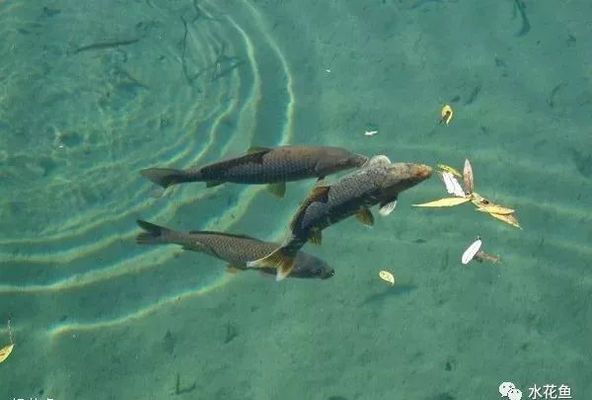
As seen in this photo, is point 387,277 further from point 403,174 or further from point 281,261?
point 403,174

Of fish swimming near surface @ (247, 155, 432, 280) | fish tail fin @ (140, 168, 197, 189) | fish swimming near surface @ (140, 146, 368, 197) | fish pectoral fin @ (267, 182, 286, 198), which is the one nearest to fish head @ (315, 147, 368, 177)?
fish swimming near surface @ (140, 146, 368, 197)

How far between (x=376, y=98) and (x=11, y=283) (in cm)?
346

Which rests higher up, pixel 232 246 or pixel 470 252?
pixel 232 246

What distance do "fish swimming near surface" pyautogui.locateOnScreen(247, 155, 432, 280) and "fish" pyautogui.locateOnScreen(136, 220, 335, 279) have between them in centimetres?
40

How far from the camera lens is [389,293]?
16.3 feet

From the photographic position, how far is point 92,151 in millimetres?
5676

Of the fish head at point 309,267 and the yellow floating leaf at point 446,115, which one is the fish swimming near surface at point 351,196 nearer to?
the fish head at point 309,267

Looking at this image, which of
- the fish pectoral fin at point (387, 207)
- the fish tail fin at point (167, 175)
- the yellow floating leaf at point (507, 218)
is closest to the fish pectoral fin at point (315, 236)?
the fish pectoral fin at point (387, 207)

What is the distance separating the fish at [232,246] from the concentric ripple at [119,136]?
92 centimetres

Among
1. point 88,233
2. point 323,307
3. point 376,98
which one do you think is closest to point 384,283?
point 323,307

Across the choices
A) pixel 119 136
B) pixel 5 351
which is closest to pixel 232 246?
pixel 5 351

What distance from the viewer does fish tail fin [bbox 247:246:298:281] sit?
3590 millimetres

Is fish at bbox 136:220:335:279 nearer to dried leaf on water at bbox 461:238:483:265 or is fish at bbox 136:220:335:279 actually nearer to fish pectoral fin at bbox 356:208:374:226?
fish pectoral fin at bbox 356:208:374:226

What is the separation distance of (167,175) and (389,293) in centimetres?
197
